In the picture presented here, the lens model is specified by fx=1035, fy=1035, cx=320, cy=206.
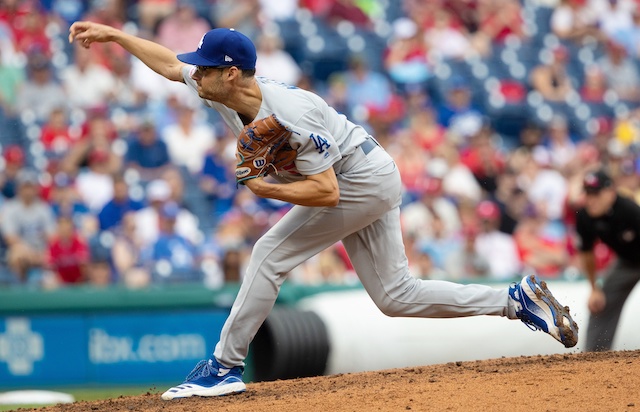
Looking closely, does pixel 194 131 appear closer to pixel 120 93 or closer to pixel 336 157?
pixel 120 93

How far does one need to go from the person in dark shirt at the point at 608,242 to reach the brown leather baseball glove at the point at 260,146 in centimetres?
324

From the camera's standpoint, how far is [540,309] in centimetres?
584

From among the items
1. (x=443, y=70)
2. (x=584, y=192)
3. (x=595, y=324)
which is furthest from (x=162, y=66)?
(x=443, y=70)

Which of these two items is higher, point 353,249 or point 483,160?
point 483,160

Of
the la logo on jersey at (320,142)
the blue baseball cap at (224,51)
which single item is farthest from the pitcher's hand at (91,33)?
the la logo on jersey at (320,142)

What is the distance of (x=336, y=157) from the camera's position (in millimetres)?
5297

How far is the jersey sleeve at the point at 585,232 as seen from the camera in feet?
25.3

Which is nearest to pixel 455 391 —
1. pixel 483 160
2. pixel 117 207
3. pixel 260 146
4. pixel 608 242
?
pixel 260 146

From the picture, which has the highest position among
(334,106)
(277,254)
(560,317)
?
(334,106)

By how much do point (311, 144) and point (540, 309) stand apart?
1709mm

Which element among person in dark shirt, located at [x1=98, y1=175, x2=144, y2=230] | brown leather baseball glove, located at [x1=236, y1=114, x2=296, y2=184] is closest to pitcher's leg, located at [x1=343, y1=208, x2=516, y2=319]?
brown leather baseball glove, located at [x1=236, y1=114, x2=296, y2=184]

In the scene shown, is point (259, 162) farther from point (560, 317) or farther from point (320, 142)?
point (560, 317)

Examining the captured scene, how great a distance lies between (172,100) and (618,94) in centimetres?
753

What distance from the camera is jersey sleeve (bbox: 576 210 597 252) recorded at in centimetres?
770
